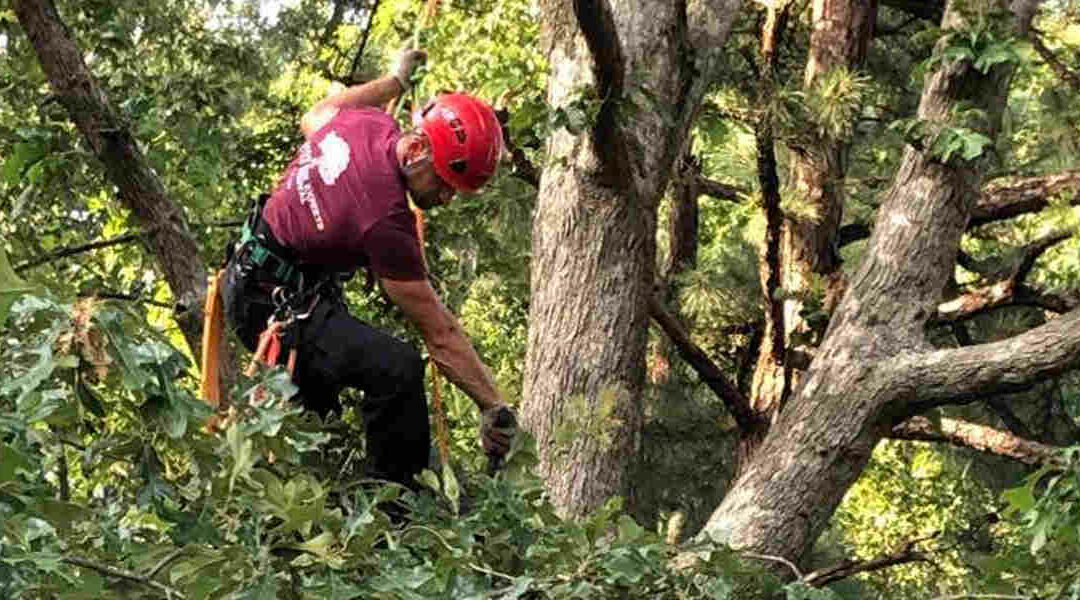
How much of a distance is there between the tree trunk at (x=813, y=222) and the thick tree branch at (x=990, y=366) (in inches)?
90.4

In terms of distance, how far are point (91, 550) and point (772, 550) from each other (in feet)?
8.45

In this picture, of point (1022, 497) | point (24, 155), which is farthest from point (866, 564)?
point (24, 155)

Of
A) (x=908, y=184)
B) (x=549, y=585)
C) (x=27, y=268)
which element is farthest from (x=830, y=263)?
(x=549, y=585)

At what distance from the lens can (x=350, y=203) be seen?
4160 millimetres

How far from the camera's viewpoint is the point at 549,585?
2844 millimetres

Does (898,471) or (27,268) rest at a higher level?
(27,268)

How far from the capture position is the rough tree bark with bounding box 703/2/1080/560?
474cm

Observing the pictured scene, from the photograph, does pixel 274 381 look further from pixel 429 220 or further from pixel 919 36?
pixel 429 220

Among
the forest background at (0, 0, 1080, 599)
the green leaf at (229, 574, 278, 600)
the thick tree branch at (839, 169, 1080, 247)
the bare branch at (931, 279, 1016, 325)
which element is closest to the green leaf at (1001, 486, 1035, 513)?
the forest background at (0, 0, 1080, 599)

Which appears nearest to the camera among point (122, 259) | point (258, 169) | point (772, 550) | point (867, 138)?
point (772, 550)

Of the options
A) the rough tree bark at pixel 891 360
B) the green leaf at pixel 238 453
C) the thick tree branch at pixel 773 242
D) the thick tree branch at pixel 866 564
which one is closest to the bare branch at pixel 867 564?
the thick tree branch at pixel 866 564

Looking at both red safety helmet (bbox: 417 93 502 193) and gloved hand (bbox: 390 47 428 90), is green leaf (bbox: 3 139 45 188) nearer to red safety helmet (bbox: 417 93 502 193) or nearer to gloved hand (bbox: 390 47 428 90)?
gloved hand (bbox: 390 47 428 90)

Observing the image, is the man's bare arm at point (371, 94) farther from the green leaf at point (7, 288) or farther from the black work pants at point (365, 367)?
the green leaf at point (7, 288)

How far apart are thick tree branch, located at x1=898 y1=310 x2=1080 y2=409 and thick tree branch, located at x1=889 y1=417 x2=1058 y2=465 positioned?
5.42 ft
